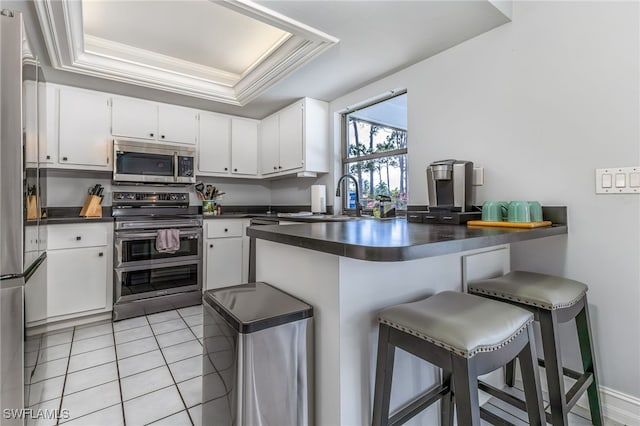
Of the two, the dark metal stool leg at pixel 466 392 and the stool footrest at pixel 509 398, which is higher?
the dark metal stool leg at pixel 466 392

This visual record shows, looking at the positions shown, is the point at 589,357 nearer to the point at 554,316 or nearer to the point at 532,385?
the point at 554,316

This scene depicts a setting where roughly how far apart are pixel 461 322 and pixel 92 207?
331 cm

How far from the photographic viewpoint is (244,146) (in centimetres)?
392

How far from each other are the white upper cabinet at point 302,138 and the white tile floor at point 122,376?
1889 mm

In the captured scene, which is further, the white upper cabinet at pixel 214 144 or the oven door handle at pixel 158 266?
the white upper cabinet at pixel 214 144

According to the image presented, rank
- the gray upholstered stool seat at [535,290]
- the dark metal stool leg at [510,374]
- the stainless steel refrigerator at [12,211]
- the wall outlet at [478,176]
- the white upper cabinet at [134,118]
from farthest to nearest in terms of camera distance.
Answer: the white upper cabinet at [134,118] < the wall outlet at [478,176] < the dark metal stool leg at [510,374] < the gray upholstered stool seat at [535,290] < the stainless steel refrigerator at [12,211]

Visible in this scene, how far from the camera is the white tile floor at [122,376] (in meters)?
1.52

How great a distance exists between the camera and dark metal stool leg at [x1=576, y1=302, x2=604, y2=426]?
144cm

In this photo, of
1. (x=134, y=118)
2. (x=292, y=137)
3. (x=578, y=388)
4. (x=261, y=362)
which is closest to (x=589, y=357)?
(x=578, y=388)

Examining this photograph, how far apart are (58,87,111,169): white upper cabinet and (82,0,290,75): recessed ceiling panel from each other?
644 millimetres

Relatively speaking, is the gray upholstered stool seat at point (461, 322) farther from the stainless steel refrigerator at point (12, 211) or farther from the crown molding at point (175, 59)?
the crown molding at point (175, 59)

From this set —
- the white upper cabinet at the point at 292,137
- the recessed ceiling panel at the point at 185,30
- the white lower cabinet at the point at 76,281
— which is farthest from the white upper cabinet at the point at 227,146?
the white lower cabinet at the point at 76,281

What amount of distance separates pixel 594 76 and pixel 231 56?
8.82ft

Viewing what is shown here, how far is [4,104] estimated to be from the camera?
1.16 m
